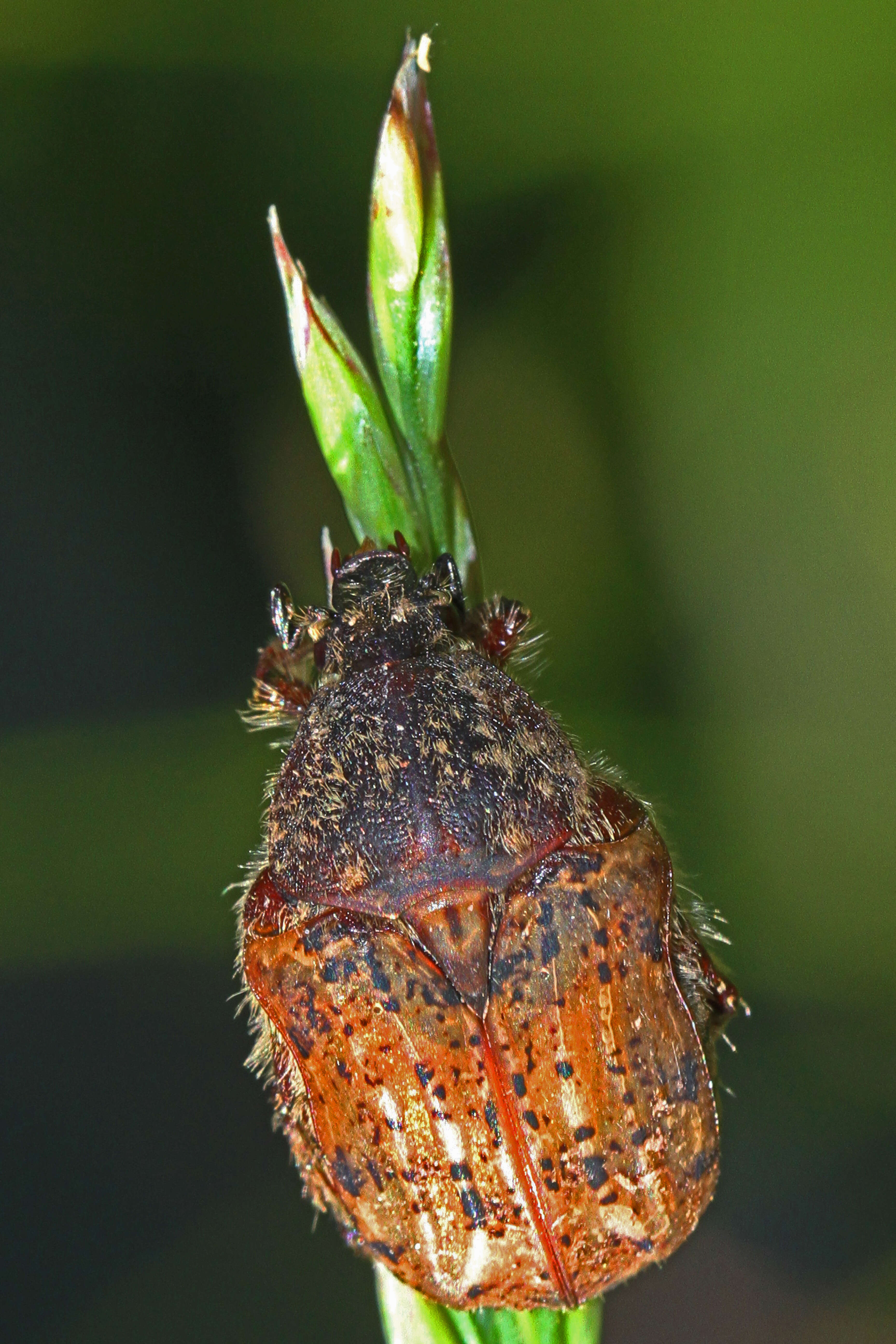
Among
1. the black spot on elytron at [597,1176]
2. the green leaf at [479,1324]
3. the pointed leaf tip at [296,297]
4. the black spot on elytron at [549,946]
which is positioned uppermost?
the pointed leaf tip at [296,297]

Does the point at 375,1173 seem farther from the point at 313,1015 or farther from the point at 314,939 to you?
the point at 314,939

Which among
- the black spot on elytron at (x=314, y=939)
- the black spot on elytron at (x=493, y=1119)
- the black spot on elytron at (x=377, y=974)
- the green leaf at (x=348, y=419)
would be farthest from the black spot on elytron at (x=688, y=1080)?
the green leaf at (x=348, y=419)

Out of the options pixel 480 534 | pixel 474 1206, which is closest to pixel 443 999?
pixel 474 1206

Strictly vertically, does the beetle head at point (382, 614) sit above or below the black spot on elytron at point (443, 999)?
above

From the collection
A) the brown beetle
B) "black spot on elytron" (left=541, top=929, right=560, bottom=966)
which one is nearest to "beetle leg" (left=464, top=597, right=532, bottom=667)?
the brown beetle

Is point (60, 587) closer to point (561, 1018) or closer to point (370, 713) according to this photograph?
point (370, 713)

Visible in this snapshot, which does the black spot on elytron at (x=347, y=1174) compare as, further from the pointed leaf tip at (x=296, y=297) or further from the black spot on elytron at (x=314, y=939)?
the pointed leaf tip at (x=296, y=297)
